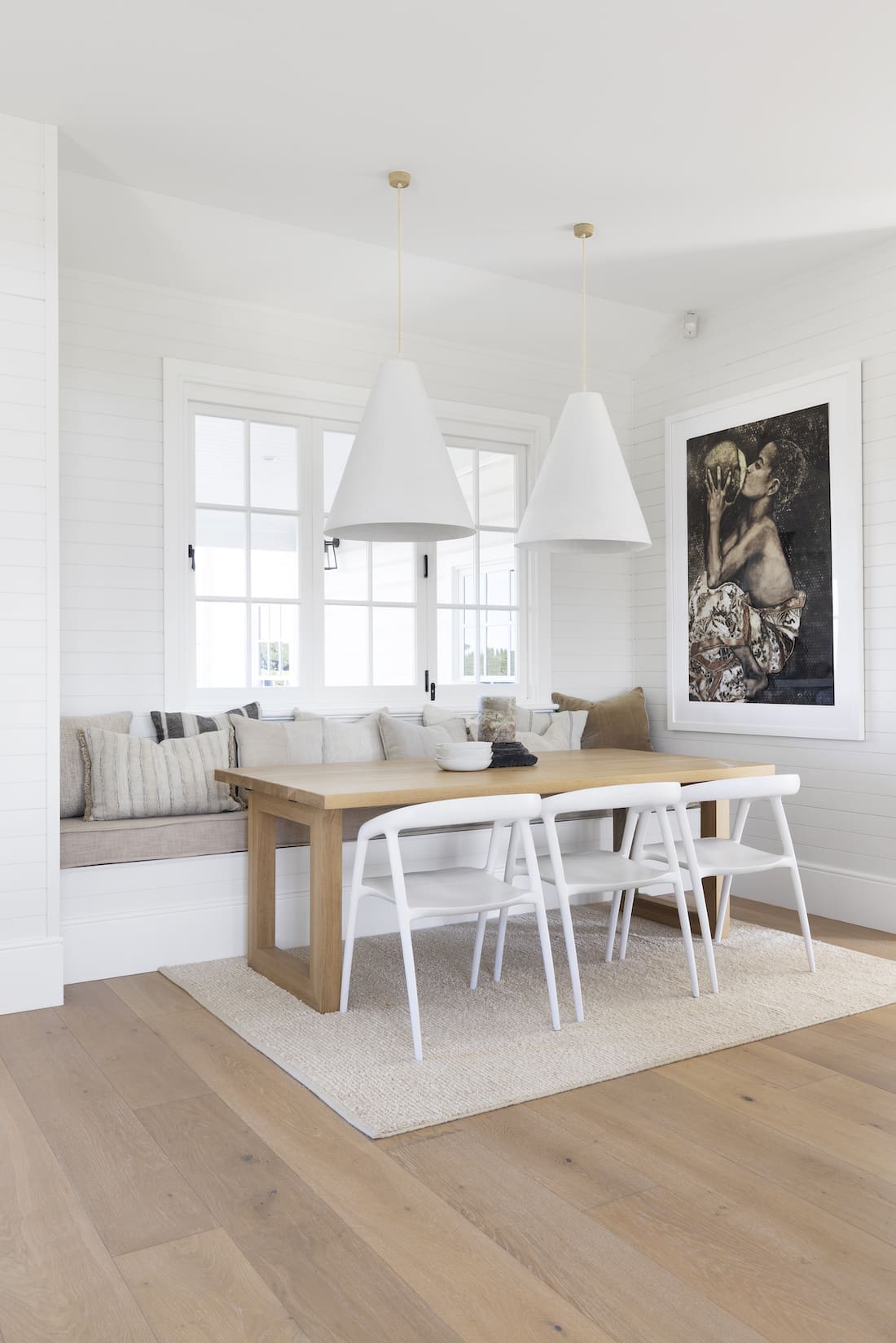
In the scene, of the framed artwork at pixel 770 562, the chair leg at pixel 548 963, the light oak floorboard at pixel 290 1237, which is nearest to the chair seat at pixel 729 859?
the chair leg at pixel 548 963

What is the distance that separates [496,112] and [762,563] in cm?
235

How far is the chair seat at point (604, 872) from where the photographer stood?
308cm

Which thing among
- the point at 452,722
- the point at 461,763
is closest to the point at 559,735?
the point at 452,722

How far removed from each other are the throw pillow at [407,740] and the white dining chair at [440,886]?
3.96 ft

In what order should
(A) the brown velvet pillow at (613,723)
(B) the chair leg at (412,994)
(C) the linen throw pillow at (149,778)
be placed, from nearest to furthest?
(B) the chair leg at (412,994) < (C) the linen throw pillow at (149,778) < (A) the brown velvet pillow at (613,723)

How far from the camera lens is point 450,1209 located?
6.50ft

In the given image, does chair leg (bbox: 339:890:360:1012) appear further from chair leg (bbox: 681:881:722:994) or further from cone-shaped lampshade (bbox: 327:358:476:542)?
cone-shaped lampshade (bbox: 327:358:476:542)

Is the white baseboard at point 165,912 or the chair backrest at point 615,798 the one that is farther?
the white baseboard at point 165,912

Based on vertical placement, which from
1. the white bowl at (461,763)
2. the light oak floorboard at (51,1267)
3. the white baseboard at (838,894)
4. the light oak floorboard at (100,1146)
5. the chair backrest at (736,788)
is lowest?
the light oak floorboard at (51,1267)

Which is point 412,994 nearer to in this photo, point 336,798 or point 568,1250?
point 336,798

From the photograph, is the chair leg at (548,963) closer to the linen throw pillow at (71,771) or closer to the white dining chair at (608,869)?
the white dining chair at (608,869)

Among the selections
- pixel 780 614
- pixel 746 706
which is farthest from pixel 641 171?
pixel 746 706

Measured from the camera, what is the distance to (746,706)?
4828 millimetres

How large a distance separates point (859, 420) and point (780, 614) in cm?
90
